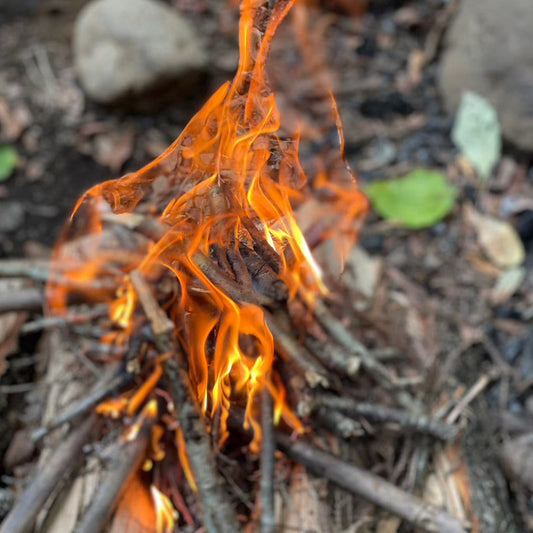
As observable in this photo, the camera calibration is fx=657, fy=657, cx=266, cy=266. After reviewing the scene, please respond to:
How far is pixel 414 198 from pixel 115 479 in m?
2.14

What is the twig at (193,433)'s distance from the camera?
1.58 m

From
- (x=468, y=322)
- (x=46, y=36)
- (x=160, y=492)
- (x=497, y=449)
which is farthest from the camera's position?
(x=46, y=36)

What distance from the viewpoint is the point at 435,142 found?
11.6 feet

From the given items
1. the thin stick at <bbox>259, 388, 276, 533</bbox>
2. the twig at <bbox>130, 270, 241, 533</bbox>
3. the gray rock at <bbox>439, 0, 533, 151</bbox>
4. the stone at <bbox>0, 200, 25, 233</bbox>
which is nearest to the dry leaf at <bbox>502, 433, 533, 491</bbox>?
the thin stick at <bbox>259, 388, 276, 533</bbox>

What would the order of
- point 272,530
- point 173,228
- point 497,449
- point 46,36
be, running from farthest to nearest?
1. point 46,36
2. point 497,449
3. point 272,530
4. point 173,228

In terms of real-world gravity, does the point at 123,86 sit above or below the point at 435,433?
above

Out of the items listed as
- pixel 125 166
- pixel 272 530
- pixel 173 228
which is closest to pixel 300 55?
pixel 125 166

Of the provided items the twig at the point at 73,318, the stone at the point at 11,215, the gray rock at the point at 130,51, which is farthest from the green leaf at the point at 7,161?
the twig at the point at 73,318

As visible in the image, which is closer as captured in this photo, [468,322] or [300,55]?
[468,322]

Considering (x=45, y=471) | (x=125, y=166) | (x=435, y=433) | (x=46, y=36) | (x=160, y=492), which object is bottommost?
(x=435, y=433)

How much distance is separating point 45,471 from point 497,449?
4.64 feet

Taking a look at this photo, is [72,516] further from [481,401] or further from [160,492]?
[481,401]

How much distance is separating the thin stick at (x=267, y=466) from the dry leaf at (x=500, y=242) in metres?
1.77

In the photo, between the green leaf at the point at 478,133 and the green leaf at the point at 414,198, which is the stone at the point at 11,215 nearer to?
the green leaf at the point at 414,198
